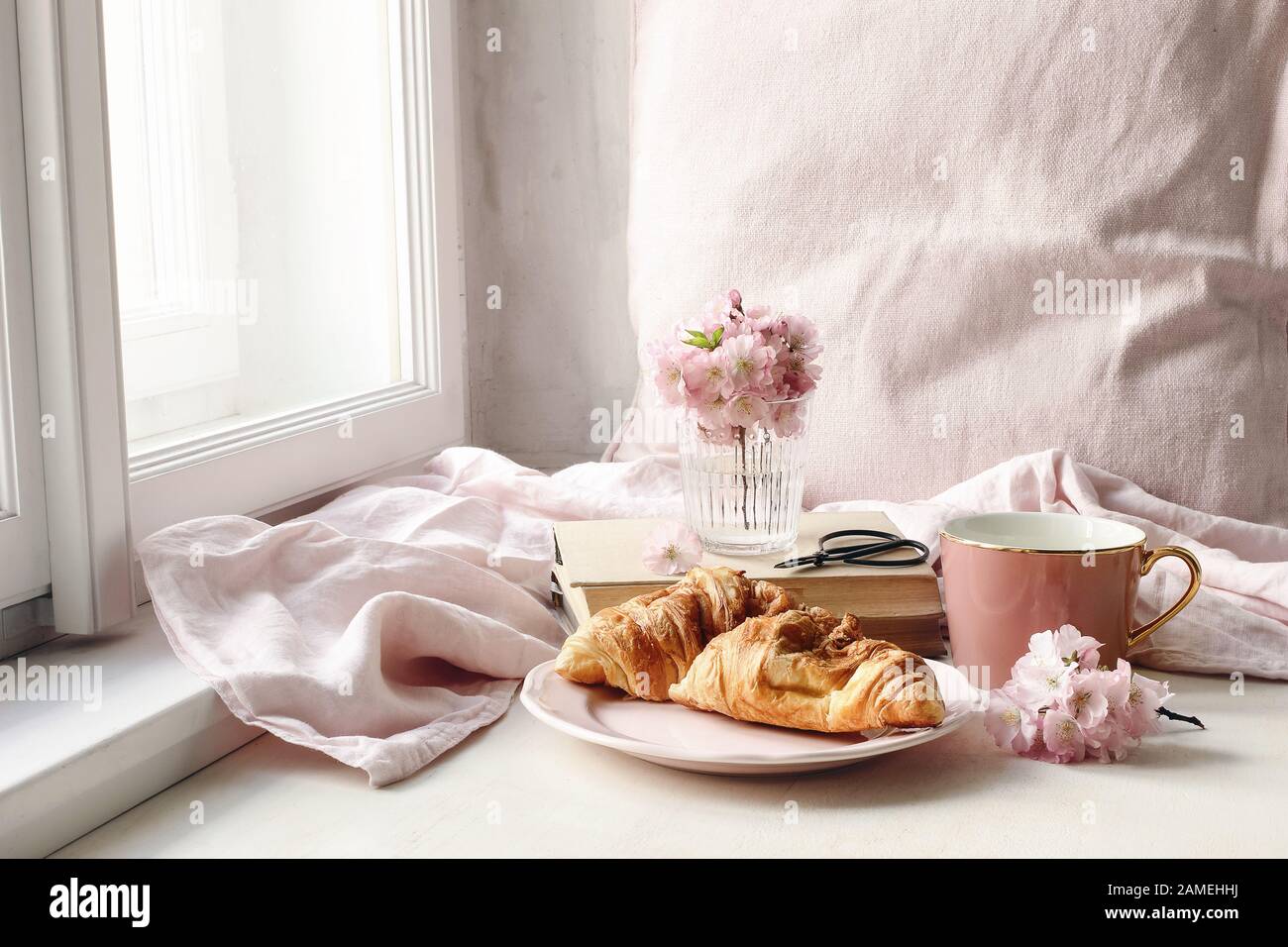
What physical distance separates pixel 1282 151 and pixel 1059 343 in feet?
0.75

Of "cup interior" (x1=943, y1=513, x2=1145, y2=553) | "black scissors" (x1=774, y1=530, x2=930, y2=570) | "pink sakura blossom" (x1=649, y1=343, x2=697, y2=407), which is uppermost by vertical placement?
"pink sakura blossom" (x1=649, y1=343, x2=697, y2=407)

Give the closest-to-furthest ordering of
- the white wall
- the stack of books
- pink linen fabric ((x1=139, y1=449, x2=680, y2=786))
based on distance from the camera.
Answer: pink linen fabric ((x1=139, y1=449, x2=680, y2=786)) → the stack of books → the white wall

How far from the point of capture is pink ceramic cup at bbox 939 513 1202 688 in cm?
76

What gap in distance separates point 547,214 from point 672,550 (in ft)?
2.02

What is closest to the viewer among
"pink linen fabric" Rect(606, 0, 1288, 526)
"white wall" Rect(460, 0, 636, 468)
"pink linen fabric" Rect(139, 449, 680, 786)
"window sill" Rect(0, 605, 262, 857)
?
"window sill" Rect(0, 605, 262, 857)

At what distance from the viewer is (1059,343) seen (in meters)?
1.08

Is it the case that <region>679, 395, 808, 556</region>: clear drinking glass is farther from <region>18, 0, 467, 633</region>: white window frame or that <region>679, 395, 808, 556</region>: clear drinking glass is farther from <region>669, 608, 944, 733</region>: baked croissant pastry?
<region>18, 0, 467, 633</region>: white window frame

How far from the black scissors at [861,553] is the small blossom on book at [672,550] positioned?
0.19 ft

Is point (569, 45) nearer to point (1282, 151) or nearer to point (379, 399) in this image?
point (379, 399)

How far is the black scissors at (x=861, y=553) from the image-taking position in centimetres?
88

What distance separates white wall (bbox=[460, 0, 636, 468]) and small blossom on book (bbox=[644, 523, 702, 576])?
0.52 metres

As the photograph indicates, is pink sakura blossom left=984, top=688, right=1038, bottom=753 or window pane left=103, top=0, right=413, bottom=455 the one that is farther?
window pane left=103, top=0, right=413, bottom=455

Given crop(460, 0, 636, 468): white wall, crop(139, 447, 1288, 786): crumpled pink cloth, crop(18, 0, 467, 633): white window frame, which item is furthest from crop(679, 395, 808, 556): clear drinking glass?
crop(460, 0, 636, 468): white wall
